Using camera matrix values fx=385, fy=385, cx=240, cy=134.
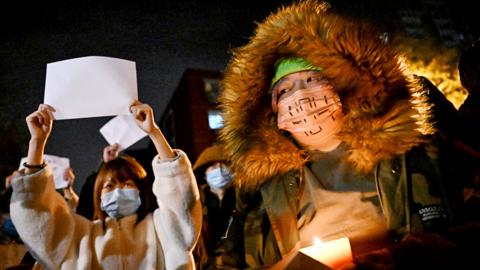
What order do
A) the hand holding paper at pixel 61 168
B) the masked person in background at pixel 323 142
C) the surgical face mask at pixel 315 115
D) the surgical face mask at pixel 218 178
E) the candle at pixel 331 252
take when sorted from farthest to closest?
1. the surgical face mask at pixel 218 178
2. the hand holding paper at pixel 61 168
3. the surgical face mask at pixel 315 115
4. the masked person in background at pixel 323 142
5. the candle at pixel 331 252

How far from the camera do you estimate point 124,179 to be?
118 inches

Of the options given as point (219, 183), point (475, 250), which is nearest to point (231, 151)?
point (475, 250)

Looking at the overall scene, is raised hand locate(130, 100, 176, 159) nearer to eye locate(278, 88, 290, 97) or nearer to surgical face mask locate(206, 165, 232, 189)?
eye locate(278, 88, 290, 97)

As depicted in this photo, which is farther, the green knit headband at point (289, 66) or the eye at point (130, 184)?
the eye at point (130, 184)

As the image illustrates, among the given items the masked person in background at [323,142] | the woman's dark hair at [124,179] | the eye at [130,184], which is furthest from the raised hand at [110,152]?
the masked person in background at [323,142]

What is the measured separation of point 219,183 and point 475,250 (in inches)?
135

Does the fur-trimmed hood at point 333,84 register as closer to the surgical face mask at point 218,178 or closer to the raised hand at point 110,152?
the raised hand at point 110,152

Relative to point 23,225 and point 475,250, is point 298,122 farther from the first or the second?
point 23,225

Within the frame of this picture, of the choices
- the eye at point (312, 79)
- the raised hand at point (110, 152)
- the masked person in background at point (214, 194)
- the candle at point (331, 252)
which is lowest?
the masked person in background at point (214, 194)

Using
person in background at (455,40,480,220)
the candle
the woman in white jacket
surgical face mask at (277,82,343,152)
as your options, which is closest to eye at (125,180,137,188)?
the woman in white jacket

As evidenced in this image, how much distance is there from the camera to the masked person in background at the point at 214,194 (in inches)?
159

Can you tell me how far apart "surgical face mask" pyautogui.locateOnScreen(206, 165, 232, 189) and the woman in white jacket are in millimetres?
2093

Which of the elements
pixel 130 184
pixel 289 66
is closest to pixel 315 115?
pixel 289 66

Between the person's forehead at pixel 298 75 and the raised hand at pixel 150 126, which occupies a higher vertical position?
the person's forehead at pixel 298 75
